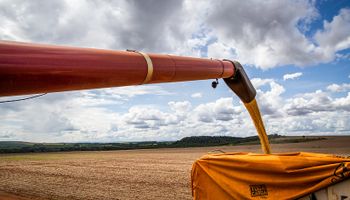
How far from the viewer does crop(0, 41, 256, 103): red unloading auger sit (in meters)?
2.53

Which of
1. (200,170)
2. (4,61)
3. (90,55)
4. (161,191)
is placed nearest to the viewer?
(4,61)

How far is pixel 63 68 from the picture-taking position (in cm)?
283

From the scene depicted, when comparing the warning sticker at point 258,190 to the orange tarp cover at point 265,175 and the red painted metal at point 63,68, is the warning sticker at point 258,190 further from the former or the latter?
the red painted metal at point 63,68

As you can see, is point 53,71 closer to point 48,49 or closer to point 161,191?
point 48,49

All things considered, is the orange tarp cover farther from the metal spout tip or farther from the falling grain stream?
the metal spout tip

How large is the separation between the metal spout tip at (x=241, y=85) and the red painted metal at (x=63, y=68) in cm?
302

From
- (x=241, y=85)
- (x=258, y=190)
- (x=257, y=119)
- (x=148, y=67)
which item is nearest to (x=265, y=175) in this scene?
(x=258, y=190)

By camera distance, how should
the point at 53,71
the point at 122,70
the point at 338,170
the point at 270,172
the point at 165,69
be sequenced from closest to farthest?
the point at 53,71 → the point at 122,70 → the point at 165,69 → the point at 338,170 → the point at 270,172

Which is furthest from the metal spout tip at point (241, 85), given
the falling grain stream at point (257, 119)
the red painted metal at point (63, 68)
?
the red painted metal at point (63, 68)

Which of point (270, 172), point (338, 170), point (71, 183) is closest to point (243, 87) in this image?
point (270, 172)

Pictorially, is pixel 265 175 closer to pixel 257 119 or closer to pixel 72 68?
pixel 257 119

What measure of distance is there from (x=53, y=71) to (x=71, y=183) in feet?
52.7

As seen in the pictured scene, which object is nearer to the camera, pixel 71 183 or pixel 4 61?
pixel 4 61

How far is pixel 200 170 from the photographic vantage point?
6.83 metres
